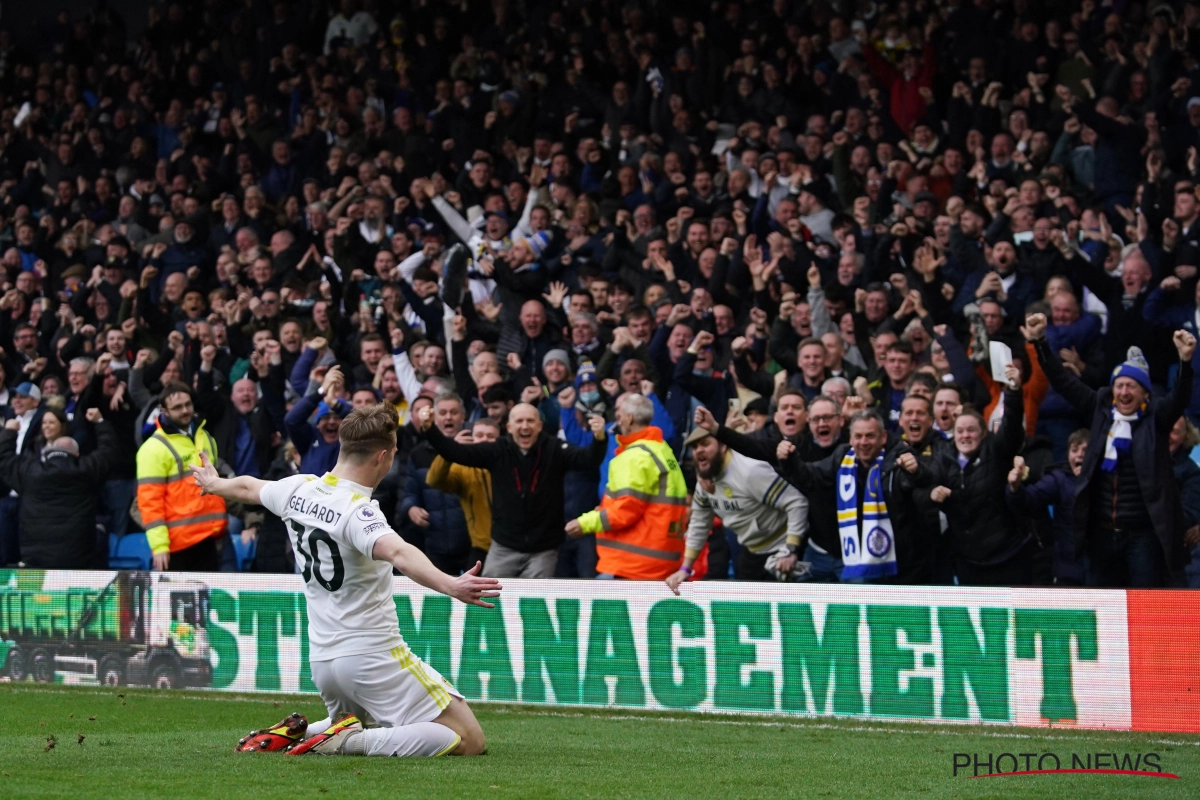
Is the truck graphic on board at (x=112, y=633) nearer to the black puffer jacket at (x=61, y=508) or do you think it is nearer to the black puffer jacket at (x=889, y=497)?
the black puffer jacket at (x=61, y=508)

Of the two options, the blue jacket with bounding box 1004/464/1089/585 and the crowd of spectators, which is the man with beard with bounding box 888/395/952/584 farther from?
the blue jacket with bounding box 1004/464/1089/585

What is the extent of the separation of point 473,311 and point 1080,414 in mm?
6155

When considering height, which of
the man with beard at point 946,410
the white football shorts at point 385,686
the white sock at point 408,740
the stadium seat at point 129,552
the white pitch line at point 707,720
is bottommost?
the white pitch line at point 707,720

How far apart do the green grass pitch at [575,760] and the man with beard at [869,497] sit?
1285 mm

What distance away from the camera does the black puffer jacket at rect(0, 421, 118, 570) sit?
1401 centimetres

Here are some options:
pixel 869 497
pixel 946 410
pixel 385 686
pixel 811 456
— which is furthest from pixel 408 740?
pixel 946 410

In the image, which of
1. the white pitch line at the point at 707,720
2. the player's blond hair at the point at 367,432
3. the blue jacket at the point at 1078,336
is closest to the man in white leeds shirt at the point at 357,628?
the player's blond hair at the point at 367,432

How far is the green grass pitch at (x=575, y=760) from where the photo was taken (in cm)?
648

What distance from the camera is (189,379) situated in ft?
52.4

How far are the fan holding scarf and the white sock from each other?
17.0 feet

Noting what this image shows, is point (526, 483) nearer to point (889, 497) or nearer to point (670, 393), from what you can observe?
point (670, 393)

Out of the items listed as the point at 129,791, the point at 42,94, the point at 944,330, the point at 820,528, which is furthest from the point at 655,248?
the point at 42,94


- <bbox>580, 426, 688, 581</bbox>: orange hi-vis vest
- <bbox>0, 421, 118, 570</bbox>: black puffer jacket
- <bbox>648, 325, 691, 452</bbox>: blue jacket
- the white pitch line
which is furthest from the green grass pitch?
<bbox>0, 421, 118, 570</bbox>: black puffer jacket

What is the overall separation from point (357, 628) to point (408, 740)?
0.57m
